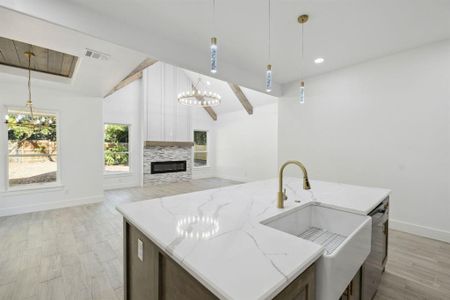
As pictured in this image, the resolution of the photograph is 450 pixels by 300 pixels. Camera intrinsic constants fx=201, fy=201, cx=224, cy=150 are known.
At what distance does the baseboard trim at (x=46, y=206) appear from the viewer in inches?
157

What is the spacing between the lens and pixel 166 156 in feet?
25.2

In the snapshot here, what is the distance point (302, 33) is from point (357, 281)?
283 cm

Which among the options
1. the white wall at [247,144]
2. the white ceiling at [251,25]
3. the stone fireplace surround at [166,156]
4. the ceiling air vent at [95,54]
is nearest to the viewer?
the white ceiling at [251,25]

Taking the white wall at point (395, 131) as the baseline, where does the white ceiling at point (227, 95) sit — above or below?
above

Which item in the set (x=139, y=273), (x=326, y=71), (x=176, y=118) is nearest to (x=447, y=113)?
(x=326, y=71)

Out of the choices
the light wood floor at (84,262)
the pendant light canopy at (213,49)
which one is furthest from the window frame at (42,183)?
the pendant light canopy at (213,49)

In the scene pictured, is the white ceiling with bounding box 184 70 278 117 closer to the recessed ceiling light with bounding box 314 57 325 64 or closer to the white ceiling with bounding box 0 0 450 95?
the recessed ceiling light with bounding box 314 57 325 64

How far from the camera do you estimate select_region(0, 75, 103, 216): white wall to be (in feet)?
13.0

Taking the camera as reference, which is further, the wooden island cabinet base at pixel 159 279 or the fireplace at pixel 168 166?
the fireplace at pixel 168 166

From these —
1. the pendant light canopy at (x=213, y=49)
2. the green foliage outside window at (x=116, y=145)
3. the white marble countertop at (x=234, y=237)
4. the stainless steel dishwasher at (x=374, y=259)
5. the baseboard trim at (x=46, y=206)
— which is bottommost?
the baseboard trim at (x=46, y=206)

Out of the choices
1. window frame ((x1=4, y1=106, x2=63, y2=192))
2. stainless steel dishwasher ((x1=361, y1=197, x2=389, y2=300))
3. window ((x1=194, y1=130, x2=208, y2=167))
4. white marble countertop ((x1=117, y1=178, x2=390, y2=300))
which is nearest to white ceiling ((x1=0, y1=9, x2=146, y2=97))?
window frame ((x1=4, y1=106, x2=63, y2=192))

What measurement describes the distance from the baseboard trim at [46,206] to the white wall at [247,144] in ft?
15.7

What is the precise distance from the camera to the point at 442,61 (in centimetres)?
290

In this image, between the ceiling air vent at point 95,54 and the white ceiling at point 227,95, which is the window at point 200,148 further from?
the ceiling air vent at point 95,54
